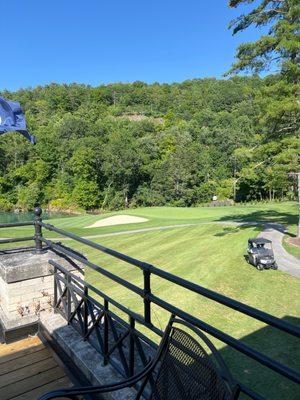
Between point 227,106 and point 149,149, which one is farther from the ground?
point 227,106

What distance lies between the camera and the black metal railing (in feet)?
5.65

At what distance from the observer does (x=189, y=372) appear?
6.14ft

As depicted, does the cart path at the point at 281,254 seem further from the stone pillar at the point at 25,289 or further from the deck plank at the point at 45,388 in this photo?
the deck plank at the point at 45,388

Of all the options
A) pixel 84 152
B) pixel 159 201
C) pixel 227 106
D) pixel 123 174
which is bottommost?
pixel 159 201

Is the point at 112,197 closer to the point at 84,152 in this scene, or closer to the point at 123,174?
the point at 123,174

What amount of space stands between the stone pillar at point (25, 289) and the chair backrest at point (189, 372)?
2525 millimetres

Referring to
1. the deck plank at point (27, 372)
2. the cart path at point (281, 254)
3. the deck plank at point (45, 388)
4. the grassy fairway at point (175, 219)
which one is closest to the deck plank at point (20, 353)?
the deck plank at point (27, 372)

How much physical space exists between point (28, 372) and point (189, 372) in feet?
7.45

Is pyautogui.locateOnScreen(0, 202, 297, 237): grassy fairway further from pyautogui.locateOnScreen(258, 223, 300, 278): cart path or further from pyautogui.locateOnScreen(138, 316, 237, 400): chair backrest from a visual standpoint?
pyautogui.locateOnScreen(138, 316, 237, 400): chair backrest

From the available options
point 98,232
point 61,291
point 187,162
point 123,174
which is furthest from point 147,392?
point 123,174

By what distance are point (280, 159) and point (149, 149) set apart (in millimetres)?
50604

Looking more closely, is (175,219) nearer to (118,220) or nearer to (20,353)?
(118,220)

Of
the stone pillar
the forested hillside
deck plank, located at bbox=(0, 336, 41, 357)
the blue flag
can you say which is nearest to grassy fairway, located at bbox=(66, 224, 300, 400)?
the stone pillar

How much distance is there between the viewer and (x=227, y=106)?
93.7m
